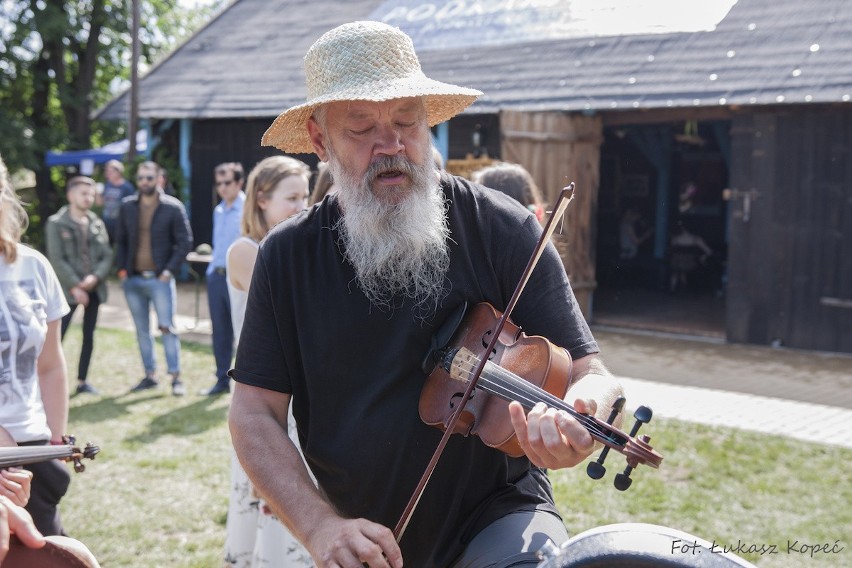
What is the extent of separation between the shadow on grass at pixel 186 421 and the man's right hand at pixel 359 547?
502 cm

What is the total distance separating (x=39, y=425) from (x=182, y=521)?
2295 mm

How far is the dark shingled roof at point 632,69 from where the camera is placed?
978 cm

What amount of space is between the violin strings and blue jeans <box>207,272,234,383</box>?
6.15 metres

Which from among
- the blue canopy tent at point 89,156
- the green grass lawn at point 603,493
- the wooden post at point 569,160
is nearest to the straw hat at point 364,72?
the green grass lawn at point 603,493

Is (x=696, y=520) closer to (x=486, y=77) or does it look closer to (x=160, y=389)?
(x=160, y=389)

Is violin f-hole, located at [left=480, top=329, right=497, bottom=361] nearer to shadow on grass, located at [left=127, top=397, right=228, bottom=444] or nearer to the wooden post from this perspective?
shadow on grass, located at [left=127, top=397, right=228, bottom=444]

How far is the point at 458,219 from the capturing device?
2.38m

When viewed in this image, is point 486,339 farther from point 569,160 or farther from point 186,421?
point 569,160

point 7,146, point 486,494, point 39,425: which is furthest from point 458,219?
point 7,146

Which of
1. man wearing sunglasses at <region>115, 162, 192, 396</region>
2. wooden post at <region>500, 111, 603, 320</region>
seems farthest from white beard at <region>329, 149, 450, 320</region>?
wooden post at <region>500, 111, 603, 320</region>

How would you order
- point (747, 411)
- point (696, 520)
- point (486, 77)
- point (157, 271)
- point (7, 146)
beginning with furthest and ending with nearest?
point (7, 146)
point (486, 77)
point (157, 271)
point (747, 411)
point (696, 520)

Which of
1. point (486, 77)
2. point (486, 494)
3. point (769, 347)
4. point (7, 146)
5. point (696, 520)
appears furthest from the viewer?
point (7, 146)

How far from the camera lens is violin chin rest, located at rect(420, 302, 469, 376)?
2277 millimetres

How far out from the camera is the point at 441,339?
2.29 m
